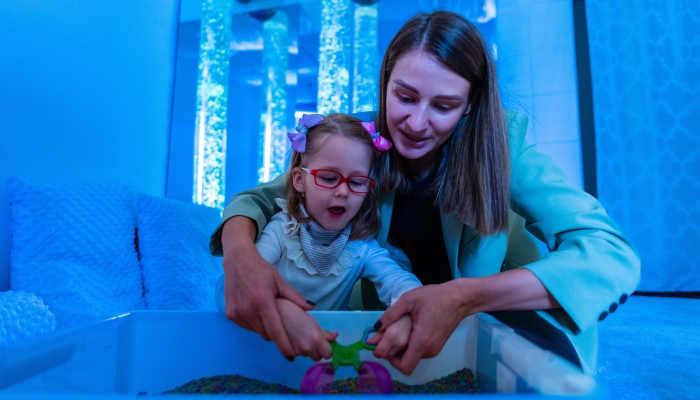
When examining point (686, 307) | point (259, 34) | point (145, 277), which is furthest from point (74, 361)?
point (686, 307)

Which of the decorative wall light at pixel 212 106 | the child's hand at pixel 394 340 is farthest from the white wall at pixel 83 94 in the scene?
the child's hand at pixel 394 340

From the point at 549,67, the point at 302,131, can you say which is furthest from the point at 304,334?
the point at 549,67

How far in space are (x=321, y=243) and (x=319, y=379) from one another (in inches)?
16.8

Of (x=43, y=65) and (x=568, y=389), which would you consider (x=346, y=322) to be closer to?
(x=568, y=389)

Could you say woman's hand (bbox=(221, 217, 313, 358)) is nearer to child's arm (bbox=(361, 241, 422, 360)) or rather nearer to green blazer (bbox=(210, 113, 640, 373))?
child's arm (bbox=(361, 241, 422, 360))

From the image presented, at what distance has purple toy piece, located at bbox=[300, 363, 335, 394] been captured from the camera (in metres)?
0.69

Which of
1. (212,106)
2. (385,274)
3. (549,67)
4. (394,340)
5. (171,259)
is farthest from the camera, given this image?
(549,67)

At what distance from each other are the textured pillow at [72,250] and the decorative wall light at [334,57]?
1.44 meters

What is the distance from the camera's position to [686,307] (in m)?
2.51

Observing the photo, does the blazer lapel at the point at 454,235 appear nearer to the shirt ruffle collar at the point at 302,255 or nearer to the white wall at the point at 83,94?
the shirt ruffle collar at the point at 302,255

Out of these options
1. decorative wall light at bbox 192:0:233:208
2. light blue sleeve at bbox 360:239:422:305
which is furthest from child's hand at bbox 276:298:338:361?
decorative wall light at bbox 192:0:233:208

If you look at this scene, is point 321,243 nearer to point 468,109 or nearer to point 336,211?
point 336,211

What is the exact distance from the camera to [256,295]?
26.3 inches

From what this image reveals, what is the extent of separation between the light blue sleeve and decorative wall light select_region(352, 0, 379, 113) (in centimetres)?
165
